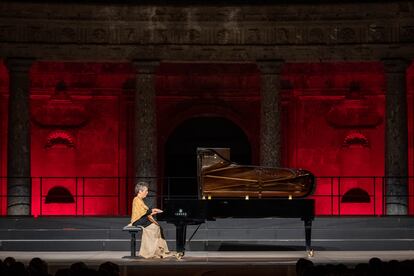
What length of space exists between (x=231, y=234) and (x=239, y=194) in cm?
315

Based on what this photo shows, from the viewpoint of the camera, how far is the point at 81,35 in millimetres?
25906

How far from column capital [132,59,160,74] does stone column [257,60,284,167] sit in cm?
270

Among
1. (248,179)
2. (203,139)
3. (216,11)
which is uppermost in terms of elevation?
(216,11)

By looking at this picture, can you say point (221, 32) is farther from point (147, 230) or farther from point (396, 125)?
point (147, 230)

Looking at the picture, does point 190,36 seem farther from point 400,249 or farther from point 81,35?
point 400,249

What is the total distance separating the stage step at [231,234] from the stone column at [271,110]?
8.06 ft

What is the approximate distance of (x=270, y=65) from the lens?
26.0 meters

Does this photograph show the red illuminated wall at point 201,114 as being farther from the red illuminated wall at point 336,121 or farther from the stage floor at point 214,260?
the stage floor at point 214,260

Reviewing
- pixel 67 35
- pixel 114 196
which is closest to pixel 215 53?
pixel 67 35

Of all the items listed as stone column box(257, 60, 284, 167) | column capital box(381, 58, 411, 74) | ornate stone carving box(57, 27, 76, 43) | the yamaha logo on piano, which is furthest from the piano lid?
ornate stone carving box(57, 27, 76, 43)

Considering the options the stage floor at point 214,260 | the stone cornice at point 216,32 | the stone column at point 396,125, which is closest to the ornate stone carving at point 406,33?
the stone cornice at point 216,32

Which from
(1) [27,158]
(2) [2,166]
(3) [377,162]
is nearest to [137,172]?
(1) [27,158]

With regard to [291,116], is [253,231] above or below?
below

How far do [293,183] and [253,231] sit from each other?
332cm
